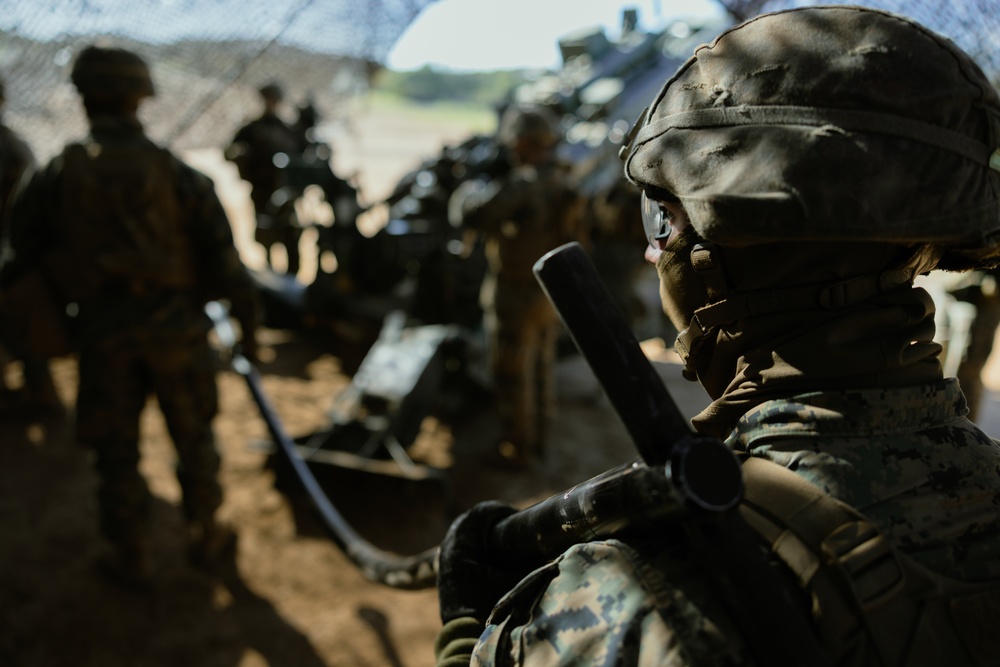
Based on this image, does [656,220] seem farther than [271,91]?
No

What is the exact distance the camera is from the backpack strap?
Answer: 88 centimetres

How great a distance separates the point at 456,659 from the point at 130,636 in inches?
115

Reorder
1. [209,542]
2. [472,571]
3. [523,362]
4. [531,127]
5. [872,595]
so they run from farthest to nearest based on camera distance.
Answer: [523,362] < [531,127] < [209,542] < [472,571] < [872,595]

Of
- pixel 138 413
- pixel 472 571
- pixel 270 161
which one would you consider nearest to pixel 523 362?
pixel 138 413

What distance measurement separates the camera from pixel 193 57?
6754mm

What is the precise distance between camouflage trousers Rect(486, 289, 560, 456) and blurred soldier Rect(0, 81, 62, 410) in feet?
11.4

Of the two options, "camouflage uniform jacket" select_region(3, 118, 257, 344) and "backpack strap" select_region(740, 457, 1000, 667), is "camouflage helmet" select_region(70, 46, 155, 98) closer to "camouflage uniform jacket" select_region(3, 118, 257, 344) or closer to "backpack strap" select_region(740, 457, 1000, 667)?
"camouflage uniform jacket" select_region(3, 118, 257, 344)

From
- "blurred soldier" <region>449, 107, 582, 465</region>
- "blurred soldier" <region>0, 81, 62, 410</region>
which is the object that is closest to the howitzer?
"blurred soldier" <region>449, 107, 582, 465</region>

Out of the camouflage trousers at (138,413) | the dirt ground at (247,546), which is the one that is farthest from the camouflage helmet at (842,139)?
the camouflage trousers at (138,413)

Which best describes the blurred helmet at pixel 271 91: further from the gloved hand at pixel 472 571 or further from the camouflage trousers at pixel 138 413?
the gloved hand at pixel 472 571

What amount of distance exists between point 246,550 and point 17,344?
9.78 feet

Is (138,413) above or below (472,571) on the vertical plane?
below

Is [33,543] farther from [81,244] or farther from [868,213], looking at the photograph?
[868,213]

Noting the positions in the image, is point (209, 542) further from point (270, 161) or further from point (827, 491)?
point (270, 161)
